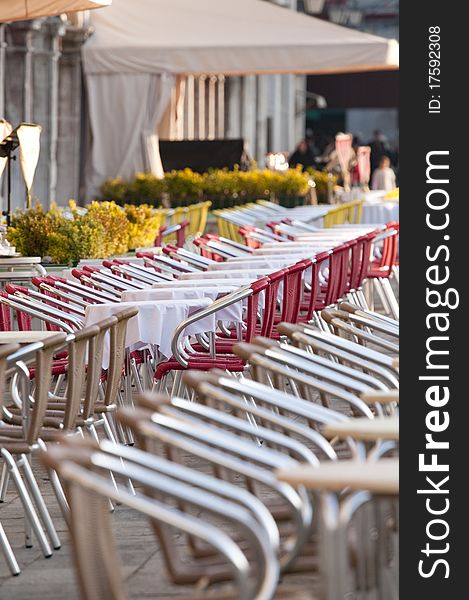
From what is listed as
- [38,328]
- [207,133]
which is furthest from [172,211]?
[207,133]

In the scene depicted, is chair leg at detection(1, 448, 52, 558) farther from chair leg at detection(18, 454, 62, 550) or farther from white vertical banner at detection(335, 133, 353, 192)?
white vertical banner at detection(335, 133, 353, 192)

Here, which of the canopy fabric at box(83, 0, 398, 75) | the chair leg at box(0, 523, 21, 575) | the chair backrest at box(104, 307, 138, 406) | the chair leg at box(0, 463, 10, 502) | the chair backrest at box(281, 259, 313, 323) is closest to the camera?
the chair leg at box(0, 523, 21, 575)

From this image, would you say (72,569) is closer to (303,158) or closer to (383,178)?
(383,178)

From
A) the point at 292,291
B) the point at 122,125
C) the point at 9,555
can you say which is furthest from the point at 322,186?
the point at 9,555

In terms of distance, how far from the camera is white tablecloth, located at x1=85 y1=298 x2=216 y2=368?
7.71 meters

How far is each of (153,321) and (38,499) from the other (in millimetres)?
1847

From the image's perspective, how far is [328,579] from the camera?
11.7 ft

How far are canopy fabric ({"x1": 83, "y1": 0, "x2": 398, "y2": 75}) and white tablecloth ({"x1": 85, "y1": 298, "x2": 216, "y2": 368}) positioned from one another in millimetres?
11026

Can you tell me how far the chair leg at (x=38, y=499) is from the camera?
598 centimetres

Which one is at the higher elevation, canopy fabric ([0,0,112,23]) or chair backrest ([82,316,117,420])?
canopy fabric ([0,0,112,23])

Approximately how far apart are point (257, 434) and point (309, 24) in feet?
50.7

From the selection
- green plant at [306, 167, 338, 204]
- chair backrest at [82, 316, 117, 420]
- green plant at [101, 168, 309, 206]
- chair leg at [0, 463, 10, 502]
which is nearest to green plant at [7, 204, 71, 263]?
chair leg at [0, 463, 10, 502]

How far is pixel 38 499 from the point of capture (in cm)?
607

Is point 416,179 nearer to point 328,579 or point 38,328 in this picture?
point 328,579
